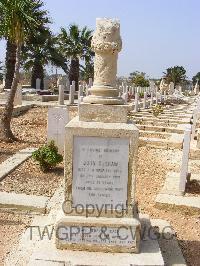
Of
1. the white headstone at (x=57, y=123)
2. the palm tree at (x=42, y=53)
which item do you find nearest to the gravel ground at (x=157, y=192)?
the white headstone at (x=57, y=123)

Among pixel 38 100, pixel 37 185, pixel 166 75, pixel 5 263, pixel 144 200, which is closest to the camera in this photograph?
pixel 5 263

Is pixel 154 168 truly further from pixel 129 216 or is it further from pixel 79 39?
pixel 79 39

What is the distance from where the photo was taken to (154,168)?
9.00 m

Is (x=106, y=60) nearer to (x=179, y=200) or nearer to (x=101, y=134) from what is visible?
(x=101, y=134)

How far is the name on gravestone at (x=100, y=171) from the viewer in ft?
14.5

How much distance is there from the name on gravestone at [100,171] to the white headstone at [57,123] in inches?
200

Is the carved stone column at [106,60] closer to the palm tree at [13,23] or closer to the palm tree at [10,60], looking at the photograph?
the palm tree at [13,23]

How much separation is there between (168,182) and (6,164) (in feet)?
11.5

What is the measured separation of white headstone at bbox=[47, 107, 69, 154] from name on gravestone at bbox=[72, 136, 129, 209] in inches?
200

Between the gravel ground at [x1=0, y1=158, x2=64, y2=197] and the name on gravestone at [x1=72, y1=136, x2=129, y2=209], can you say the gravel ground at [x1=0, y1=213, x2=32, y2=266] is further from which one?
the name on gravestone at [x1=72, y1=136, x2=129, y2=209]

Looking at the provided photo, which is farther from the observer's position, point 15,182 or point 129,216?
point 15,182

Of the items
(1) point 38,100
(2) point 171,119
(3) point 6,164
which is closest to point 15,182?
(3) point 6,164

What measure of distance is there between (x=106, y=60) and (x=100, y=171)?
130 centimetres

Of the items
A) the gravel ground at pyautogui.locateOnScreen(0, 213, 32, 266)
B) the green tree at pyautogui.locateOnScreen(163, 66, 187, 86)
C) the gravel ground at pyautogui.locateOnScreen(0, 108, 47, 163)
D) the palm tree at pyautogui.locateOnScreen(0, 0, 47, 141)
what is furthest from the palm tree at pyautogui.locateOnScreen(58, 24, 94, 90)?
the green tree at pyautogui.locateOnScreen(163, 66, 187, 86)
